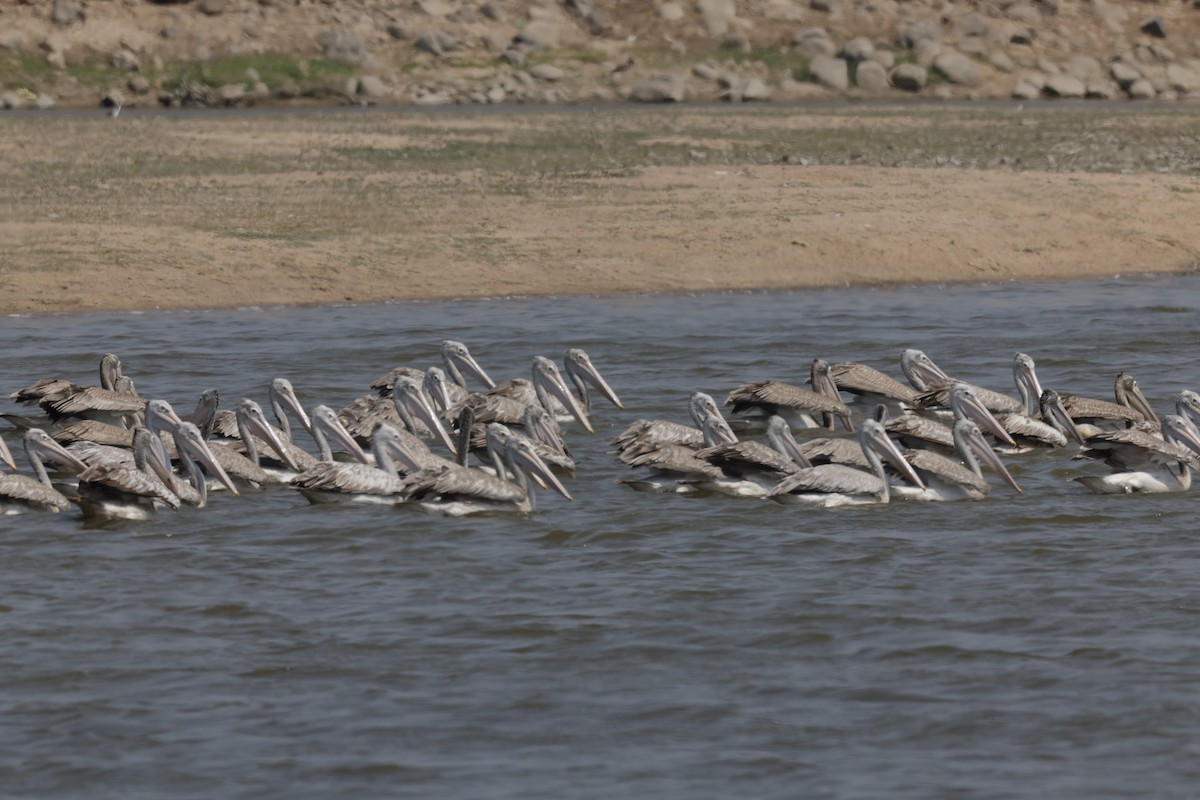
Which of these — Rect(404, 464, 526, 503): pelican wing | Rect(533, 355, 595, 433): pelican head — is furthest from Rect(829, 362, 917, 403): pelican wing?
Rect(404, 464, 526, 503): pelican wing

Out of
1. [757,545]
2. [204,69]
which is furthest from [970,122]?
[757,545]

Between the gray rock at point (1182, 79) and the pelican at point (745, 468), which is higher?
the gray rock at point (1182, 79)

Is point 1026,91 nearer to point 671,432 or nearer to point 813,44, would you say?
point 813,44

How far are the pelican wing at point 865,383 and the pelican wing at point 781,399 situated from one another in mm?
711

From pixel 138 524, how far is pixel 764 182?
16410mm

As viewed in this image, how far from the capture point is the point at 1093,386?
16578 mm

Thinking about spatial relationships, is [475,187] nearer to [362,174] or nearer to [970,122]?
[362,174]

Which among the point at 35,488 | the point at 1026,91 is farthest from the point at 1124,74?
the point at 35,488

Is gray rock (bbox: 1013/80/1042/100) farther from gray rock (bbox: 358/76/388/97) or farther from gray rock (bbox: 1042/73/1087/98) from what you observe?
gray rock (bbox: 358/76/388/97)

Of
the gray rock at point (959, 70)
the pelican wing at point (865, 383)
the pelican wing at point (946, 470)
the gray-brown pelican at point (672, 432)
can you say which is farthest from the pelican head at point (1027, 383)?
the gray rock at point (959, 70)

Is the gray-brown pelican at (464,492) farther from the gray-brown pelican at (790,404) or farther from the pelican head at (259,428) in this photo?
the gray-brown pelican at (790,404)

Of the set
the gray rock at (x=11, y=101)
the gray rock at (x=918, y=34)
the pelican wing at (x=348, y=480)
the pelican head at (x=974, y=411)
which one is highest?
the gray rock at (x=918, y=34)

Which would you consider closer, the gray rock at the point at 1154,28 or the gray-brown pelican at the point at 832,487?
the gray-brown pelican at the point at 832,487

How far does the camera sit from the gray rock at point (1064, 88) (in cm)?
5259
